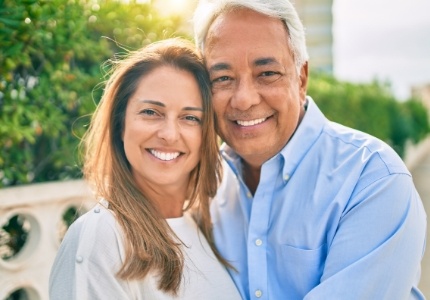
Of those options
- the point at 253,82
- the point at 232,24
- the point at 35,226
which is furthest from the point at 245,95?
the point at 35,226

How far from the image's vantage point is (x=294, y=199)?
105 inches

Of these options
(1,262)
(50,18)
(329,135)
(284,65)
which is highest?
(50,18)

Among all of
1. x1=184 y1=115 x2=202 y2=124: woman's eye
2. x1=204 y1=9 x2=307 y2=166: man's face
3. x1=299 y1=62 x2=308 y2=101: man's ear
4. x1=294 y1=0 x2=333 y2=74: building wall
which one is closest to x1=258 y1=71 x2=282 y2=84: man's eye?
x1=204 y1=9 x2=307 y2=166: man's face

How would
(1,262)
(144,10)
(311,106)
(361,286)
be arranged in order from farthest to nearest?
1. (144,10)
2. (1,262)
3. (311,106)
4. (361,286)

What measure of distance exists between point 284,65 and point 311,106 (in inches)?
12.5

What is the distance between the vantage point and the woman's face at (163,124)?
2.58 metres

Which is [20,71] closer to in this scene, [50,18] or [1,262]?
[50,18]

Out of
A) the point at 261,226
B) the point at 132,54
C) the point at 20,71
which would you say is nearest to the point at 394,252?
the point at 261,226

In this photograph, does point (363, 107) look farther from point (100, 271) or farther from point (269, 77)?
point (100, 271)

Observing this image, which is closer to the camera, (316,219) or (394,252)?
(394,252)

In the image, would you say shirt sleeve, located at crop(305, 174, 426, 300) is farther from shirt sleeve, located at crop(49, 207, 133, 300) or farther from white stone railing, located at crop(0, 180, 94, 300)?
white stone railing, located at crop(0, 180, 94, 300)

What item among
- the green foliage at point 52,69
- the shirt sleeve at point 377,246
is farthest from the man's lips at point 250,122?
the green foliage at point 52,69

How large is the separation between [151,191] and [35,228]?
1.08 metres

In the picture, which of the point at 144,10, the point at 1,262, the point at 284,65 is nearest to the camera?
the point at 284,65
